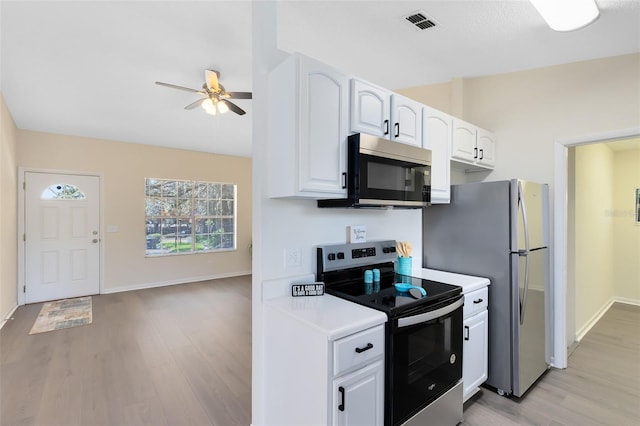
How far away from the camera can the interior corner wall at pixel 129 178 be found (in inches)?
188

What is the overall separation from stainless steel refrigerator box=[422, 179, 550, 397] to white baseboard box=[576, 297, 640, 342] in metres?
1.25

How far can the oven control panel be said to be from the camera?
2.02 metres

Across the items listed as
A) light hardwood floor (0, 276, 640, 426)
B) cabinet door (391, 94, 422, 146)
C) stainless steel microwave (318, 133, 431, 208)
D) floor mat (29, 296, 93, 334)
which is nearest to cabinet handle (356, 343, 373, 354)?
stainless steel microwave (318, 133, 431, 208)

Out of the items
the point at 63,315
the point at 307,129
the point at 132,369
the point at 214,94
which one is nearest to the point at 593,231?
the point at 307,129

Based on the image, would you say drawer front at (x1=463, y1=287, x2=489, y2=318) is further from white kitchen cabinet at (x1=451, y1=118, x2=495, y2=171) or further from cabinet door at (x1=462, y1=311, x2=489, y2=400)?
white kitchen cabinet at (x1=451, y1=118, x2=495, y2=171)

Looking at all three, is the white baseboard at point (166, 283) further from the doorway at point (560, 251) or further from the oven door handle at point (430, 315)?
the doorway at point (560, 251)

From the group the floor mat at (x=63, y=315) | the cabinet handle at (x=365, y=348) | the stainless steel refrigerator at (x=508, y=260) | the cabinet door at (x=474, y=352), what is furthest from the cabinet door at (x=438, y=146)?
the floor mat at (x=63, y=315)

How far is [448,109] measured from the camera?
338 cm

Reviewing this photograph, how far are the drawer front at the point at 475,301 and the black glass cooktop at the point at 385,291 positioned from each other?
0.24m

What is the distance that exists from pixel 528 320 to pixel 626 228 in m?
3.86

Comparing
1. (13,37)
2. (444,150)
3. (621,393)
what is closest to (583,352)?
(621,393)

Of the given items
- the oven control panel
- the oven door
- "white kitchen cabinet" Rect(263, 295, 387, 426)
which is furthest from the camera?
the oven control panel

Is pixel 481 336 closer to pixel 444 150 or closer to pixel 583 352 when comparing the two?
pixel 444 150

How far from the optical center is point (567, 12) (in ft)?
6.51
